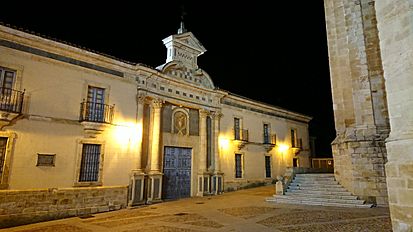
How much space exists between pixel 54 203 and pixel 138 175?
3.71 meters

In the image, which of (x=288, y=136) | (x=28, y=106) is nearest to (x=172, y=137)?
(x=28, y=106)

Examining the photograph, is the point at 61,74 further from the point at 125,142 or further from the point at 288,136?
the point at 288,136

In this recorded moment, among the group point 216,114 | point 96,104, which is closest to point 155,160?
point 96,104

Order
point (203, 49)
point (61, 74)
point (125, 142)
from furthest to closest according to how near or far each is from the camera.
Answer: point (203, 49), point (125, 142), point (61, 74)

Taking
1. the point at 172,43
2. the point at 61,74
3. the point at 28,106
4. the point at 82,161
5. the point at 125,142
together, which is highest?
the point at 172,43

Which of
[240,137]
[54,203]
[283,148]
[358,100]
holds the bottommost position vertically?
[54,203]

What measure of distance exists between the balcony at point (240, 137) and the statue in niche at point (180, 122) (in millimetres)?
4173

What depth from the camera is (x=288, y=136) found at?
22.9 metres

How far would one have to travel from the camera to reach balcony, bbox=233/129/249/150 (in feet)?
59.6

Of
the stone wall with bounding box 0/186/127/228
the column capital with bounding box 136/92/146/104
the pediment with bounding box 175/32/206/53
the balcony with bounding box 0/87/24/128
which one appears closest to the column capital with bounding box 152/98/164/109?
the column capital with bounding box 136/92/146/104

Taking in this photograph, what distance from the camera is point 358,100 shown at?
11.3 m

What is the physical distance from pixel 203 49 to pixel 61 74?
8.71m

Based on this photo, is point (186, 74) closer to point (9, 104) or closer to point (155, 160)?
point (155, 160)

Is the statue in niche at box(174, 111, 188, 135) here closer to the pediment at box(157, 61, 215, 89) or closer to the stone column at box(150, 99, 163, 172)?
the stone column at box(150, 99, 163, 172)
